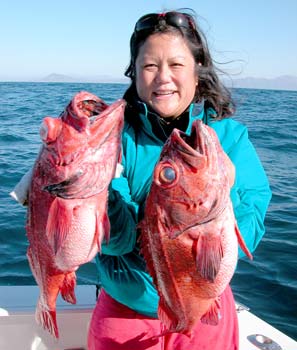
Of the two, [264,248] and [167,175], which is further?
[264,248]

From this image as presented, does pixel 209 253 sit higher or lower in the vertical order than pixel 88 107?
lower

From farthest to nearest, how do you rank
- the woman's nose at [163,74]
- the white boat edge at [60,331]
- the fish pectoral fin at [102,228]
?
the white boat edge at [60,331] < the woman's nose at [163,74] < the fish pectoral fin at [102,228]

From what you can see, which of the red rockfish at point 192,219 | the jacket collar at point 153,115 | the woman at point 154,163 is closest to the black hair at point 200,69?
the woman at point 154,163

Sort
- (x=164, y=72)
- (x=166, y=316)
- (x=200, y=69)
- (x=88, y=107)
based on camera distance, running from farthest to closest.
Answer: (x=200, y=69) → (x=164, y=72) → (x=166, y=316) → (x=88, y=107)

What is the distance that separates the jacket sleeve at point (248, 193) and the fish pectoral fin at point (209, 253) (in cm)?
50

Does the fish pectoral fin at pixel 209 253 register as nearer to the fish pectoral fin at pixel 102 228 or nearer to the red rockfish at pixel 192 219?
the red rockfish at pixel 192 219

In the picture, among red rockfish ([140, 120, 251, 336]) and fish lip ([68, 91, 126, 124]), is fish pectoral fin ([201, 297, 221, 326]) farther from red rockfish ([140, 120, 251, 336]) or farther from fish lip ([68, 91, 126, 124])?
fish lip ([68, 91, 126, 124])

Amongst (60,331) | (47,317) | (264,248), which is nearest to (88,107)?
(47,317)

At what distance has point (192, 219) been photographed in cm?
220

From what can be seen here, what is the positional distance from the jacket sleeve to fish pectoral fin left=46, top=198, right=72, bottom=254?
1.00 m

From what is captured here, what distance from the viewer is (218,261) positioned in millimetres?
2271

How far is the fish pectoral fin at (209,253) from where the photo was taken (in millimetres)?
2232

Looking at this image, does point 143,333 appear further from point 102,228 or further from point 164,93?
point 164,93

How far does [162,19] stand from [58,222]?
5.09ft
